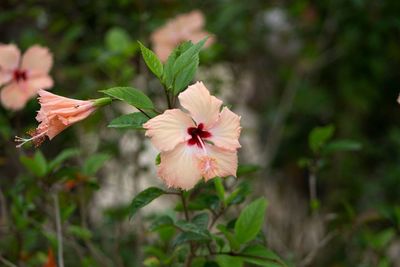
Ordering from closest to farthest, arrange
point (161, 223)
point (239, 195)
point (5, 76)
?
point (161, 223) < point (239, 195) < point (5, 76)

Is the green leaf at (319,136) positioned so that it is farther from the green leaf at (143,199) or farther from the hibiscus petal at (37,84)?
the hibiscus petal at (37,84)

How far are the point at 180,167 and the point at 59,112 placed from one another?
0.87ft

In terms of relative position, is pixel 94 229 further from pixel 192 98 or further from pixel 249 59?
pixel 192 98

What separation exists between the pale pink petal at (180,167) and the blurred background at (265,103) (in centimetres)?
78

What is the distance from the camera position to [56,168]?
1.78 metres

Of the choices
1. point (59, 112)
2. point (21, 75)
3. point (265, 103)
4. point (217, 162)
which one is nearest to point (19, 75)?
point (21, 75)

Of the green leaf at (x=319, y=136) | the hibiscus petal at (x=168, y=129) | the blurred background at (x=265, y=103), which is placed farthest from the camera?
the blurred background at (x=265, y=103)

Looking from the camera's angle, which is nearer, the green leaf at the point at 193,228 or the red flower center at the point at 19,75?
the green leaf at the point at 193,228

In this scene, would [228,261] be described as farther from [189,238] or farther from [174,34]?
[174,34]

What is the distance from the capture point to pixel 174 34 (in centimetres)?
242

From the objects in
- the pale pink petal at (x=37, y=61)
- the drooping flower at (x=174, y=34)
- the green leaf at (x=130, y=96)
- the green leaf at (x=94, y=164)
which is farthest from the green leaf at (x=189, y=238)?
the drooping flower at (x=174, y=34)

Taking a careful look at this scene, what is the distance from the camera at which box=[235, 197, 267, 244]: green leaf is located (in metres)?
1.34

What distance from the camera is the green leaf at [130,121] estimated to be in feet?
3.86

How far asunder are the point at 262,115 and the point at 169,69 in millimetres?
2614
